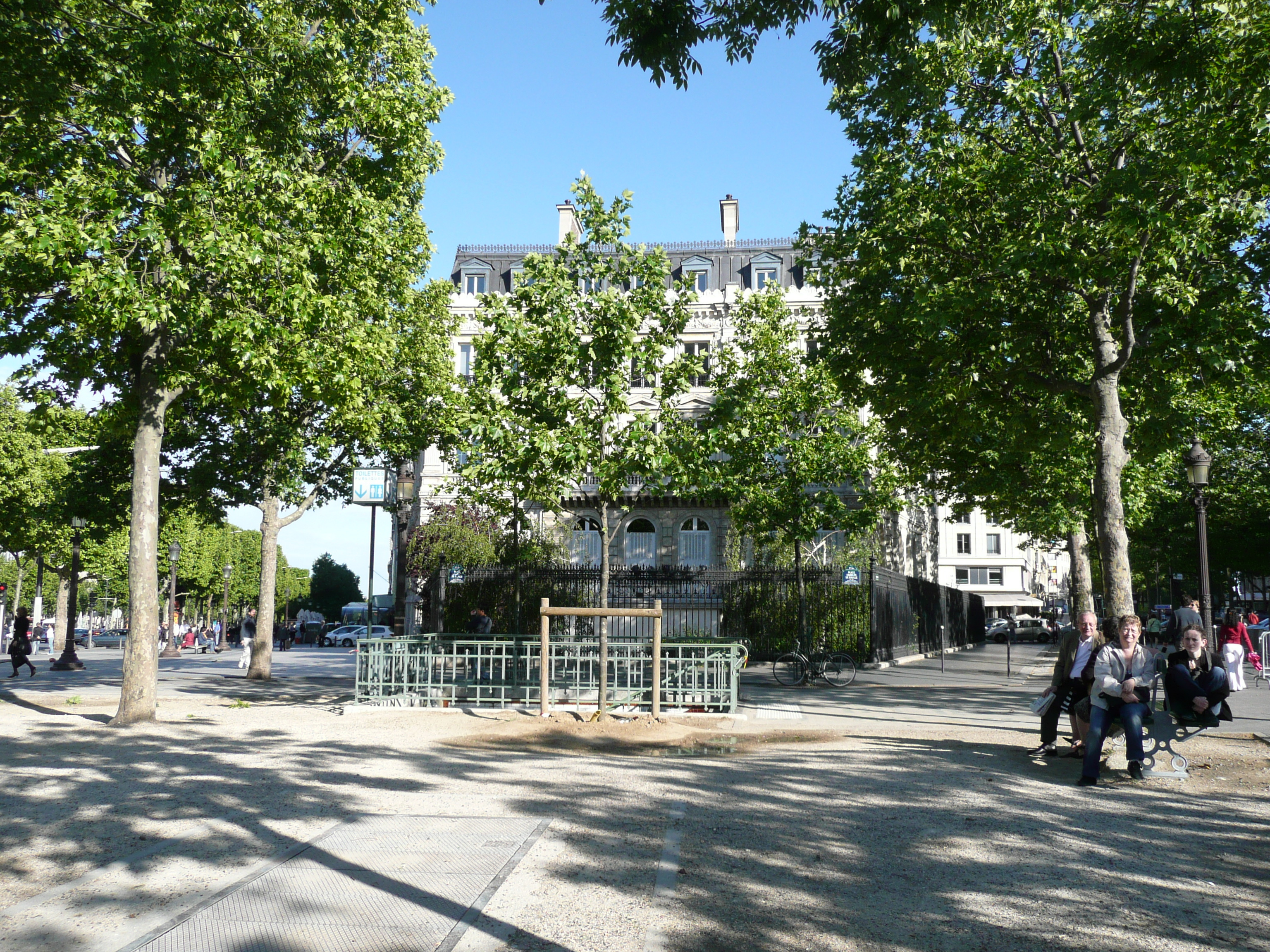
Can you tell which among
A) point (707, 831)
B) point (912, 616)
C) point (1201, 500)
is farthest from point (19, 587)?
point (707, 831)

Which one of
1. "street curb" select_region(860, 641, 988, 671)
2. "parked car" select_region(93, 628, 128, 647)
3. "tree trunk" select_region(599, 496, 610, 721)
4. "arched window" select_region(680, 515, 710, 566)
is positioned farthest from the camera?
"parked car" select_region(93, 628, 128, 647)

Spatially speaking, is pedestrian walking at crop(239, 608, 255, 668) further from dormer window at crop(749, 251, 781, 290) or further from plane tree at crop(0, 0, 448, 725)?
dormer window at crop(749, 251, 781, 290)

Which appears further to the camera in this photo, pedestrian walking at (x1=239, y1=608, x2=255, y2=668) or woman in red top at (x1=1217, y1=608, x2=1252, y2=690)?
pedestrian walking at (x1=239, y1=608, x2=255, y2=668)

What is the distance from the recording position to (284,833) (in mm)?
6871

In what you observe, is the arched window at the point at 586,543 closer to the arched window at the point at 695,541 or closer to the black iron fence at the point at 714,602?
the arched window at the point at 695,541

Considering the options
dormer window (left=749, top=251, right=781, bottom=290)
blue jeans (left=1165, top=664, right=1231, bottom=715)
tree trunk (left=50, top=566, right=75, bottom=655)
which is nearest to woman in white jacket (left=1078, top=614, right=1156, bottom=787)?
blue jeans (left=1165, top=664, right=1231, bottom=715)

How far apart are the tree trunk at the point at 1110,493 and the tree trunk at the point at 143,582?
1299 centimetres

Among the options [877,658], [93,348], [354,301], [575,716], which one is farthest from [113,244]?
[877,658]

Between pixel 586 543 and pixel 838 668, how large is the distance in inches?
746

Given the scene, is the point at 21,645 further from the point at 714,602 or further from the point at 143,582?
the point at 714,602

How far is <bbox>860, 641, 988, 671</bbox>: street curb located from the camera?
26688 mm

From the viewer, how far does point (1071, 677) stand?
35.6ft

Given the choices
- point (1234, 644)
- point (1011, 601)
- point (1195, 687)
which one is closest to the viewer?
point (1195, 687)

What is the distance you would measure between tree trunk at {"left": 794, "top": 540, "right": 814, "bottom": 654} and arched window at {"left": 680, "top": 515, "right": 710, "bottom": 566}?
51.4 feet
